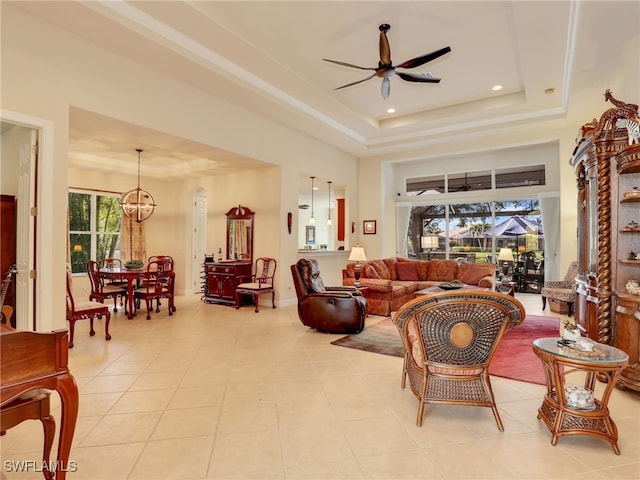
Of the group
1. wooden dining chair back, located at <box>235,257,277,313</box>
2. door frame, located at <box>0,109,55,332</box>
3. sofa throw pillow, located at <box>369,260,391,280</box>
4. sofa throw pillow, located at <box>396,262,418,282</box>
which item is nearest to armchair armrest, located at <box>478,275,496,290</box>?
sofa throw pillow, located at <box>396,262,418,282</box>

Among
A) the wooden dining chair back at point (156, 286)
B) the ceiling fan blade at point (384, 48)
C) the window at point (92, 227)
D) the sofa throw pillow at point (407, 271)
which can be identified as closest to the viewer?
the ceiling fan blade at point (384, 48)

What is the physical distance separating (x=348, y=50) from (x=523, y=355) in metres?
4.41

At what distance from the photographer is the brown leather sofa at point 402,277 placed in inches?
244

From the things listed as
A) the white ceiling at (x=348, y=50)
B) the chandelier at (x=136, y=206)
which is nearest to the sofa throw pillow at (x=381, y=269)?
the white ceiling at (x=348, y=50)

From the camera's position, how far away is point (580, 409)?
7.61ft

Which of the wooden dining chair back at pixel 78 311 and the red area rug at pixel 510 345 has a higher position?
the wooden dining chair back at pixel 78 311

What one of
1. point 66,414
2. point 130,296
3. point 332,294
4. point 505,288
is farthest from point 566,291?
point 130,296

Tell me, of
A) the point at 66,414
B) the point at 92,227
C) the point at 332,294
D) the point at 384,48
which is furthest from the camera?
the point at 92,227

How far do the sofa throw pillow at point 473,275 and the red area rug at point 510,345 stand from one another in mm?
1199

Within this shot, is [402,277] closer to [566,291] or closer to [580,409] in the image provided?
[566,291]

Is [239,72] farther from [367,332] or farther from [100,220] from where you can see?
[100,220]

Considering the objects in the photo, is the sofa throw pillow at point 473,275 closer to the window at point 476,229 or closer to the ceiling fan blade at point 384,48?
the window at point 476,229

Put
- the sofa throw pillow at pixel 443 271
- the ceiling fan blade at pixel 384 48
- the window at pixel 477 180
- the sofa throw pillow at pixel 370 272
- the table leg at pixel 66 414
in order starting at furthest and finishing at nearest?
the window at pixel 477 180 < the sofa throw pillow at pixel 443 271 < the sofa throw pillow at pixel 370 272 < the ceiling fan blade at pixel 384 48 < the table leg at pixel 66 414

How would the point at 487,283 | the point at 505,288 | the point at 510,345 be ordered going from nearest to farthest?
1. the point at 510,345
2. the point at 505,288
3. the point at 487,283
